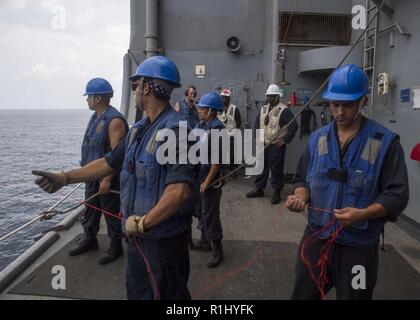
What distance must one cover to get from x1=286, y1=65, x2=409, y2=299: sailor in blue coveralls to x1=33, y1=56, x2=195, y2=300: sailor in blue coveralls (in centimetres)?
72

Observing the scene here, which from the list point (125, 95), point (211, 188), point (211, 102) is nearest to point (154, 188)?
point (211, 188)

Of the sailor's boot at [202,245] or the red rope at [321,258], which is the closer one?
the red rope at [321,258]

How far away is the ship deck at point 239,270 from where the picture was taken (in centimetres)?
316

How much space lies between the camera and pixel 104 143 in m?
3.81

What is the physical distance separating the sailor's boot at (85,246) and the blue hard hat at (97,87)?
161cm

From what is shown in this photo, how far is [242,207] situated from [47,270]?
116 inches

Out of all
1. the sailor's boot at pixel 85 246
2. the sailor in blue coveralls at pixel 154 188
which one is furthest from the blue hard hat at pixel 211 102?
the sailor's boot at pixel 85 246

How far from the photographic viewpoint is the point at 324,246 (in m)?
2.20

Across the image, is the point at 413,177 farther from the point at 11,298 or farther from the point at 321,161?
the point at 11,298

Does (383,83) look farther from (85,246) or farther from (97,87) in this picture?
(85,246)

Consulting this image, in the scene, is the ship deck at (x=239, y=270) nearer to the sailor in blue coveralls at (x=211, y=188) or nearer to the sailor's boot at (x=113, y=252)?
the sailor's boot at (x=113, y=252)

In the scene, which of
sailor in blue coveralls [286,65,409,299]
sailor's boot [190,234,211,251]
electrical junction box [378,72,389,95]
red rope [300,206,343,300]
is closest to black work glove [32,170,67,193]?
sailor in blue coveralls [286,65,409,299]

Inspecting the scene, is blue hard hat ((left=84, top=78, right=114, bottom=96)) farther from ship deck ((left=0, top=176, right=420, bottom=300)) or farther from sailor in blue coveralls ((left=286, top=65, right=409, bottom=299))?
sailor in blue coveralls ((left=286, top=65, right=409, bottom=299))

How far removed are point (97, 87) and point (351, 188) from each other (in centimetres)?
284
